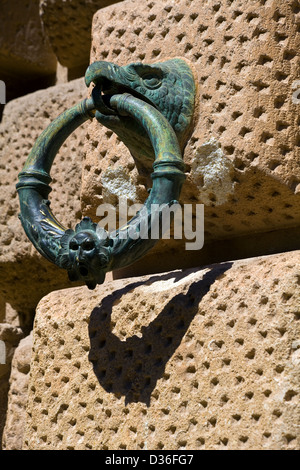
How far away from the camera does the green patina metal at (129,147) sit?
933 mm

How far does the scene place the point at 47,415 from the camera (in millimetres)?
1113

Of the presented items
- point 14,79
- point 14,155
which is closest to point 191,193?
point 14,155

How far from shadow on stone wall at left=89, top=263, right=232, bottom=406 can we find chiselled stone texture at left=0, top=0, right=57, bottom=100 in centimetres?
61

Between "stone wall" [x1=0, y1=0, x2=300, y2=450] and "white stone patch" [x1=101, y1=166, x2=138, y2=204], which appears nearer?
"stone wall" [x1=0, y1=0, x2=300, y2=450]

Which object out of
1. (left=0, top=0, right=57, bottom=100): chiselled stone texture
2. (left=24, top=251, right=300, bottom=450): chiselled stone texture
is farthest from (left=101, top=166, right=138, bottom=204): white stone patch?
(left=0, top=0, right=57, bottom=100): chiselled stone texture

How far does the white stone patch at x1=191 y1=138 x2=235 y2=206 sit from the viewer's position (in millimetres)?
1022

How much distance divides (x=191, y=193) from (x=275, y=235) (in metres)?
0.11

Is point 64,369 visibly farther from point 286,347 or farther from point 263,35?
point 263,35

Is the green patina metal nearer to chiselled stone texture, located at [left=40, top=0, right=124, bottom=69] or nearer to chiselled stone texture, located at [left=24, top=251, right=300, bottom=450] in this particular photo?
chiselled stone texture, located at [left=24, top=251, right=300, bottom=450]

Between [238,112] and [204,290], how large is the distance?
20cm

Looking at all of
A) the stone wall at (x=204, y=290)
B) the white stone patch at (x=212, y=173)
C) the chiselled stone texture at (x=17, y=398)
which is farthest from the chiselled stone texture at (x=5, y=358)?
the white stone patch at (x=212, y=173)

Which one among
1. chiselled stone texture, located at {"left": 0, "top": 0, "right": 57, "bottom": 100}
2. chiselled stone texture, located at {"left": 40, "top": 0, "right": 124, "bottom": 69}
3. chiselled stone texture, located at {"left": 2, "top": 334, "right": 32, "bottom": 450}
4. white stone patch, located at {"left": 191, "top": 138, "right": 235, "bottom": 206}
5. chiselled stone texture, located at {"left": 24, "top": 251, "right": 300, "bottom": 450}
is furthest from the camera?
chiselled stone texture, located at {"left": 0, "top": 0, "right": 57, "bottom": 100}

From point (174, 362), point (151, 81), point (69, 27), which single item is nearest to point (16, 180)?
point (69, 27)

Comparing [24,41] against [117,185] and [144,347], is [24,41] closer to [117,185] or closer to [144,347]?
[117,185]
